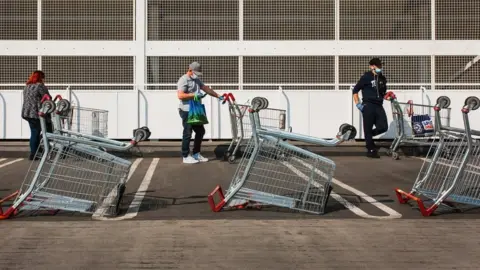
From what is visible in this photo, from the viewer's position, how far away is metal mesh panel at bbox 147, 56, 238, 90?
608 inches

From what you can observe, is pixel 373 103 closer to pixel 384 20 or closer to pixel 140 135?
pixel 384 20

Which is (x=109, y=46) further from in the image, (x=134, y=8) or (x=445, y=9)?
(x=445, y=9)

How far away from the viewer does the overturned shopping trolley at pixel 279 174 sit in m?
6.81

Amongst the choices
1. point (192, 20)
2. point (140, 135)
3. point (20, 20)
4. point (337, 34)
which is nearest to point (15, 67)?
point (20, 20)

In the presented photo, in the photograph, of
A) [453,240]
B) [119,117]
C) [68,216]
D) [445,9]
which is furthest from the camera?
[445,9]

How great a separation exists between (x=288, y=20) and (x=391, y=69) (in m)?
2.87

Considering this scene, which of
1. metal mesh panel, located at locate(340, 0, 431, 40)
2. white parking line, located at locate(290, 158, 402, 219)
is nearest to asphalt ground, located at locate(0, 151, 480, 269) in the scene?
white parking line, located at locate(290, 158, 402, 219)

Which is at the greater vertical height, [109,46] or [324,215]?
[109,46]

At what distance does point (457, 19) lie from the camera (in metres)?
15.7

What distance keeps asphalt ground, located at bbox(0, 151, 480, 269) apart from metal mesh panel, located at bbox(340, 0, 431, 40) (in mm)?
7924

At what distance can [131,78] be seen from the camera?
15.4 metres

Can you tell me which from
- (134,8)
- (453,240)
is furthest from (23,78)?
(453,240)

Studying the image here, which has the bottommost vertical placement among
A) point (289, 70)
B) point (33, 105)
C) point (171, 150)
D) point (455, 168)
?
point (171, 150)

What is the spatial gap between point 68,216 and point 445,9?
12029 millimetres
